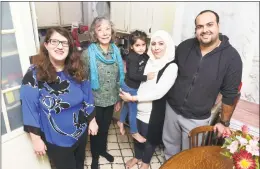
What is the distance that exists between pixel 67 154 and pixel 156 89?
2.70ft

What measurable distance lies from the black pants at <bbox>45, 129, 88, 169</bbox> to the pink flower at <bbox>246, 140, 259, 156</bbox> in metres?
1.11

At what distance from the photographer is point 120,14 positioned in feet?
9.69

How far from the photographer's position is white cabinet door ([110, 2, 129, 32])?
2859 mm

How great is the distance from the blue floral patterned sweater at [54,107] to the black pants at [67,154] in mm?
42

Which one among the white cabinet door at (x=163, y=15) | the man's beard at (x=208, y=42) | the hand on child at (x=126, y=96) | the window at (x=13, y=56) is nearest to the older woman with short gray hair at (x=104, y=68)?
the hand on child at (x=126, y=96)

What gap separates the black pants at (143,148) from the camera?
178cm

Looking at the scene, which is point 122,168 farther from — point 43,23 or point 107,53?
point 43,23

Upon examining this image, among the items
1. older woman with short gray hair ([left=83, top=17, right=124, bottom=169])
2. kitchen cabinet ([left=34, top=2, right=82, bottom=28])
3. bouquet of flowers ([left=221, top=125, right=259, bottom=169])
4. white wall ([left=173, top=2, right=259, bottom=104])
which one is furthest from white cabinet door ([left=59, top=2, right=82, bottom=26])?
bouquet of flowers ([left=221, top=125, right=259, bottom=169])

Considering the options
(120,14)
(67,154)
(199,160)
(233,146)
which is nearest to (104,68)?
(67,154)

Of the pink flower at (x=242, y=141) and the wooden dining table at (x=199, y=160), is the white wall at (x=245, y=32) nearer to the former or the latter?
the wooden dining table at (x=199, y=160)

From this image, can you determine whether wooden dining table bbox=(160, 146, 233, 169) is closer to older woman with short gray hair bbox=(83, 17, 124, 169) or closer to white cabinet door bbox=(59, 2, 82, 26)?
older woman with short gray hair bbox=(83, 17, 124, 169)

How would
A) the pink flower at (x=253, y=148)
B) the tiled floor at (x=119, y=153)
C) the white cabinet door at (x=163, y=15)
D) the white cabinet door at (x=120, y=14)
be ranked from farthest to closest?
the white cabinet door at (x=120, y=14)
the white cabinet door at (x=163, y=15)
the tiled floor at (x=119, y=153)
the pink flower at (x=253, y=148)

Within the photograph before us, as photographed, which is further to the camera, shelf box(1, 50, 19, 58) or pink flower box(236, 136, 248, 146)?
shelf box(1, 50, 19, 58)

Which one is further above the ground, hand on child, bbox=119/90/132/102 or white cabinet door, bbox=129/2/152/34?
white cabinet door, bbox=129/2/152/34
